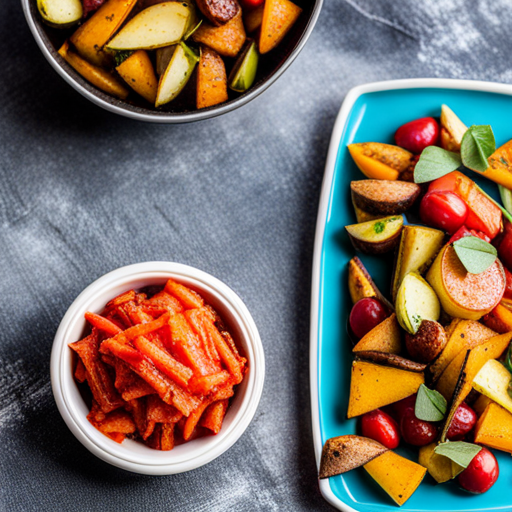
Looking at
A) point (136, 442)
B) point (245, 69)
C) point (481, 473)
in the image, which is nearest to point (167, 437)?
point (136, 442)

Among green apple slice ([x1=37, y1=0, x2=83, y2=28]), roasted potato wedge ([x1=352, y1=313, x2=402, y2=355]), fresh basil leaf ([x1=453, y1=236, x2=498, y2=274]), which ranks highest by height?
green apple slice ([x1=37, y1=0, x2=83, y2=28])

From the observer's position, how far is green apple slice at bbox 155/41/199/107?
4.48ft

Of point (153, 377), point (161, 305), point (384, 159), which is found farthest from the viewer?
point (384, 159)

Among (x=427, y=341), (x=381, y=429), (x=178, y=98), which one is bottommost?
(x=381, y=429)

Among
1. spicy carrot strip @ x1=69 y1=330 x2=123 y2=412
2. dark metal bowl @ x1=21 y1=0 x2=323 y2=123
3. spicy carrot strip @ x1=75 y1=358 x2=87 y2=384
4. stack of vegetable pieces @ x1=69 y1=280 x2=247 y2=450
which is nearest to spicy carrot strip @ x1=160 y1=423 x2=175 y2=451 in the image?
stack of vegetable pieces @ x1=69 y1=280 x2=247 y2=450

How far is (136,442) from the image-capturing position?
136 centimetres

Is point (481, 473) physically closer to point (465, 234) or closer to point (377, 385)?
point (377, 385)

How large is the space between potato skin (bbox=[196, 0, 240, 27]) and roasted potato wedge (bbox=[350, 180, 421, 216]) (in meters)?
0.54

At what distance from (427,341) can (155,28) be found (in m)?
1.01

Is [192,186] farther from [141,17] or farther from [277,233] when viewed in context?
[141,17]

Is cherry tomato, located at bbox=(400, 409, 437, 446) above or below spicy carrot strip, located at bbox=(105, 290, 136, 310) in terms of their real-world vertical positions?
below

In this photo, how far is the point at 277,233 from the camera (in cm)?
166

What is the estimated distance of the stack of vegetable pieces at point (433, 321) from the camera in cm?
145

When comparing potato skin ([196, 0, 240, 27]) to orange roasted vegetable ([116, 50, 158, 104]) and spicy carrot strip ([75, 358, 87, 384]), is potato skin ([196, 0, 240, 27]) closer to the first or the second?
orange roasted vegetable ([116, 50, 158, 104])
